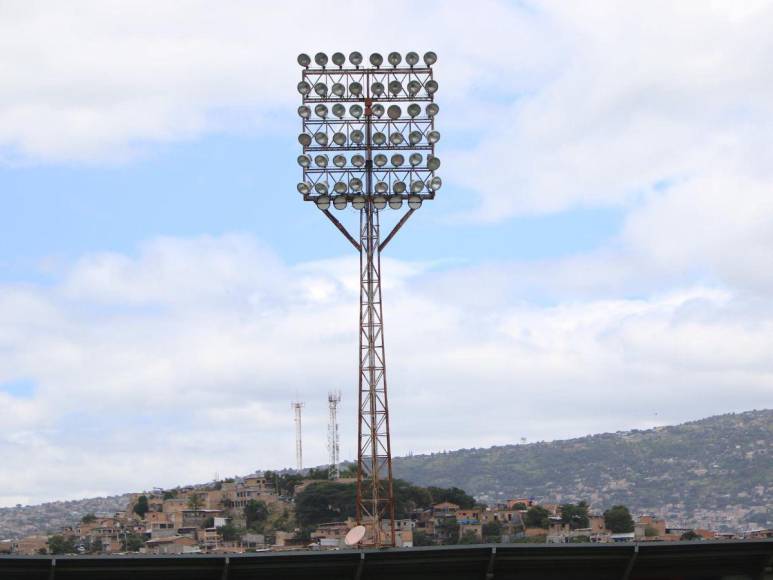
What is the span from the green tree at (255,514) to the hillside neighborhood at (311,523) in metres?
0.14

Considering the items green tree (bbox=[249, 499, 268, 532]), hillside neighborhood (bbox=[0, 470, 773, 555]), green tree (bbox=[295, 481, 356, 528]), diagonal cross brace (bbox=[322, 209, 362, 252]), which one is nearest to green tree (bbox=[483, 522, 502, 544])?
hillside neighborhood (bbox=[0, 470, 773, 555])

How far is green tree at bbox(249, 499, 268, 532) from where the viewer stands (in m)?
180

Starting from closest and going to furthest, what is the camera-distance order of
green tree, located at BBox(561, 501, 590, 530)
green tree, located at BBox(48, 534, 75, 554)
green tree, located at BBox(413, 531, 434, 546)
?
green tree, located at BBox(413, 531, 434, 546) < green tree, located at BBox(561, 501, 590, 530) < green tree, located at BBox(48, 534, 75, 554)

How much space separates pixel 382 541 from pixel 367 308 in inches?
299

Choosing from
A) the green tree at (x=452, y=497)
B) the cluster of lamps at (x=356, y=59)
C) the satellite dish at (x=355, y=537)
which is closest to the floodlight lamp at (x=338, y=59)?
the cluster of lamps at (x=356, y=59)

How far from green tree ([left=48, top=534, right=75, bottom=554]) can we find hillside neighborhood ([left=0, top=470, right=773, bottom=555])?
0.73ft

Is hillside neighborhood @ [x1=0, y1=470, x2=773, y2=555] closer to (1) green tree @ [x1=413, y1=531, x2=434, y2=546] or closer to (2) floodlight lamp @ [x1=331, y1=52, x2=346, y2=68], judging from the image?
(1) green tree @ [x1=413, y1=531, x2=434, y2=546]

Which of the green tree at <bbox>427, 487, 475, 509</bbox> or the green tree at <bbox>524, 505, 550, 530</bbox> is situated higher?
the green tree at <bbox>427, 487, 475, 509</bbox>

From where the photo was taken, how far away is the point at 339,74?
4441 cm

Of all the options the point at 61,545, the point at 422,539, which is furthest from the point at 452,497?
the point at 61,545

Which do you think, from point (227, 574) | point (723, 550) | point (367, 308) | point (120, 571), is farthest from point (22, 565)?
point (367, 308)

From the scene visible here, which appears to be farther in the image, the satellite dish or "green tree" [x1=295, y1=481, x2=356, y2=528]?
"green tree" [x1=295, y1=481, x2=356, y2=528]

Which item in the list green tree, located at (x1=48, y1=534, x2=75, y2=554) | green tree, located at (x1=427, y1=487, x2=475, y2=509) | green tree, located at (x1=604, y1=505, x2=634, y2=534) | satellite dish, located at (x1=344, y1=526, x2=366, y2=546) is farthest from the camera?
green tree, located at (x1=427, y1=487, x2=475, y2=509)

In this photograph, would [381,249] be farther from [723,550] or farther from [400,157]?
[723,550]
